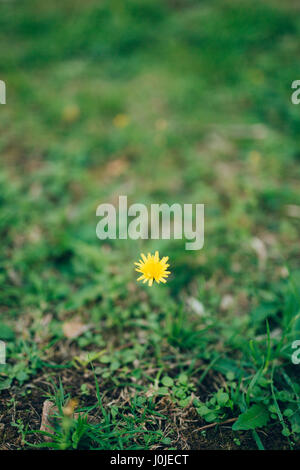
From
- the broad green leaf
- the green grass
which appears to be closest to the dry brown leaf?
the green grass

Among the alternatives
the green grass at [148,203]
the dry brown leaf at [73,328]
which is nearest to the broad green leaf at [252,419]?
the green grass at [148,203]

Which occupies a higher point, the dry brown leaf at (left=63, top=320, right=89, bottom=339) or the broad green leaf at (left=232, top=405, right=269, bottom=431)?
the dry brown leaf at (left=63, top=320, right=89, bottom=339)

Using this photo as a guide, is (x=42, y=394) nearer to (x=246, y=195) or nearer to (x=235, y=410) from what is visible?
(x=235, y=410)

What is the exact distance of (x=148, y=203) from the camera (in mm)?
2381

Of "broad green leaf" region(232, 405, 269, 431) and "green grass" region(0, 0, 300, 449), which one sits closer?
"broad green leaf" region(232, 405, 269, 431)

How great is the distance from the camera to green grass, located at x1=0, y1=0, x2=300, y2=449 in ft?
4.68

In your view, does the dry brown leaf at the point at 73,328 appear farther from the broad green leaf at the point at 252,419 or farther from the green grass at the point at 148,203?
the broad green leaf at the point at 252,419

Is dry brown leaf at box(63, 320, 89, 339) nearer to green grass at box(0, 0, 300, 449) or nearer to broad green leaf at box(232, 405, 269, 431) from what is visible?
green grass at box(0, 0, 300, 449)

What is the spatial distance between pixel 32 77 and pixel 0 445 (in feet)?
12.1

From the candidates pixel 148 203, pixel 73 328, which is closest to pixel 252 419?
pixel 73 328

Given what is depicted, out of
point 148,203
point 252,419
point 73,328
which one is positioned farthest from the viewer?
point 148,203

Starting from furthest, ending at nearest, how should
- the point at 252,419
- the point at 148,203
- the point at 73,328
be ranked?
the point at 148,203 < the point at 73,328 < the point at 252,419

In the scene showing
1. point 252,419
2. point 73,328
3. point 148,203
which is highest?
point 148,203

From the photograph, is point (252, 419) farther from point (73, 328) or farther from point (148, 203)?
point (148, 203)
